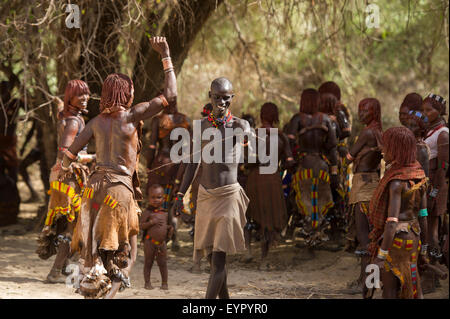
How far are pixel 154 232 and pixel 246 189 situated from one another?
6.50ft

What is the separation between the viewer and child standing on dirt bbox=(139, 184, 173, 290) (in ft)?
21.1

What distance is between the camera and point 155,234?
6.45 metres

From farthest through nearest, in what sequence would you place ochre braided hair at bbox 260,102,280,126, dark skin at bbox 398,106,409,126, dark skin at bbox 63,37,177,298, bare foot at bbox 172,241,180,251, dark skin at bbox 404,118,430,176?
bare foot at bbox 172,241,180,251
ochre braided hair at bbox 260,102,280,126
dark skin at bbox 398,106,409,126
dark skin at bbox 404,118,430,176
dark skin at bbox 63,37,177,298

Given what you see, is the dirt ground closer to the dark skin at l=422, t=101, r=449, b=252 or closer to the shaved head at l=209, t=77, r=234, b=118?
the dark skin at l=422, t=101, r=449, b=252

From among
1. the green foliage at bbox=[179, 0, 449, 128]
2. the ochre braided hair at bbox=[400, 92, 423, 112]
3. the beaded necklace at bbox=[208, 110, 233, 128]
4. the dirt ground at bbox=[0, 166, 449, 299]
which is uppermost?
the green foliage at bbox=[179, 0, 449, 128]

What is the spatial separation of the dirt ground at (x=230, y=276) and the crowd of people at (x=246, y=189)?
0.19 meters

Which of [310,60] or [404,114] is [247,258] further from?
[310,60]

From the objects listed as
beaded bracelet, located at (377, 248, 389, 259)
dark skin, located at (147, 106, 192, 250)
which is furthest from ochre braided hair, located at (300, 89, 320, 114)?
beaded bracelet, located at (377, 248, 389, 259)

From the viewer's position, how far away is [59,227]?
6.70 meters

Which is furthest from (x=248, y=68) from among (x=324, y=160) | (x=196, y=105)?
(x=324, y=160)

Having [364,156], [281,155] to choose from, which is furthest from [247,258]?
[364,156]

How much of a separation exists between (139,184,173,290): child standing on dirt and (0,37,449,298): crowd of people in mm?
11
